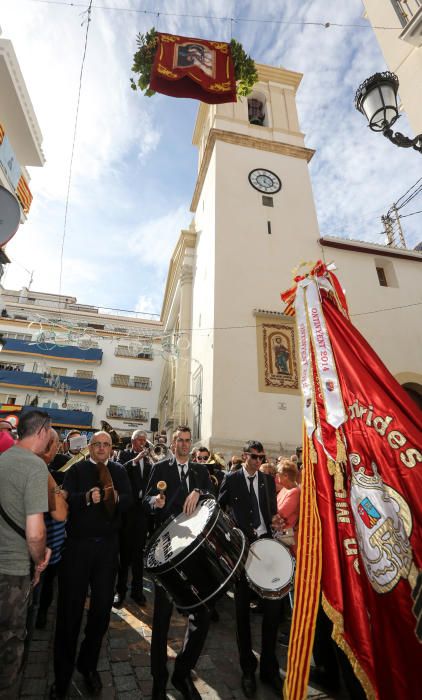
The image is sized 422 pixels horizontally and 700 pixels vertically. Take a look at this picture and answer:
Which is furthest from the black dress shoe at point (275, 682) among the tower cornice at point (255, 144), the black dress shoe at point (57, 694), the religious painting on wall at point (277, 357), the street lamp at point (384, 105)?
the tower cornice at point (255, 144)

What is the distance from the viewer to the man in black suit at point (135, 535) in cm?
468

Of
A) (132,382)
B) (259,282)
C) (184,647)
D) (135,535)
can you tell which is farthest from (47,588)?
(132,382)

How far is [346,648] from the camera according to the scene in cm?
254

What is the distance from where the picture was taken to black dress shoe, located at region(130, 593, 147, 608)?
4564mm

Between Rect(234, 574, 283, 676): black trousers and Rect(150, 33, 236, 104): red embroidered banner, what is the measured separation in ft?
29.2

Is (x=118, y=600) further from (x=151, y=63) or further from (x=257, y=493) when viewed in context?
(x=151, y=63)

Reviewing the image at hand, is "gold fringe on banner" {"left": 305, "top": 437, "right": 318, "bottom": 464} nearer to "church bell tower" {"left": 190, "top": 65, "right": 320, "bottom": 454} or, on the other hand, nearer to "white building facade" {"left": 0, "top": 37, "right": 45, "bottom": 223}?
"church bell tower" {"left": 190, "top": 65, "right": 320, "bottom": 454}

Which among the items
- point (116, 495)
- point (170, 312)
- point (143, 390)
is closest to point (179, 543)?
point (116, 495)

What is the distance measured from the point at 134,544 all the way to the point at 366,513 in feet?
11.3

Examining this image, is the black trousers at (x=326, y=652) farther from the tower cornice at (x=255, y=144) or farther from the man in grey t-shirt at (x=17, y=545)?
the tower cornice at (x=255, y=144)

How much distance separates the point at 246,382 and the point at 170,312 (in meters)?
14.7

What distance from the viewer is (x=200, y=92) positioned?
320 inches

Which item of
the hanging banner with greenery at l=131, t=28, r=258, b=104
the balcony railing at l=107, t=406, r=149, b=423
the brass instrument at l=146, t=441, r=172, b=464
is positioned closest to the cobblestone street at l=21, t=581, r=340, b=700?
the brass instrument at l=146, t=441, r=172, b=464

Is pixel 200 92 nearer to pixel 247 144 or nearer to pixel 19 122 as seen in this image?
pixel 19 122
